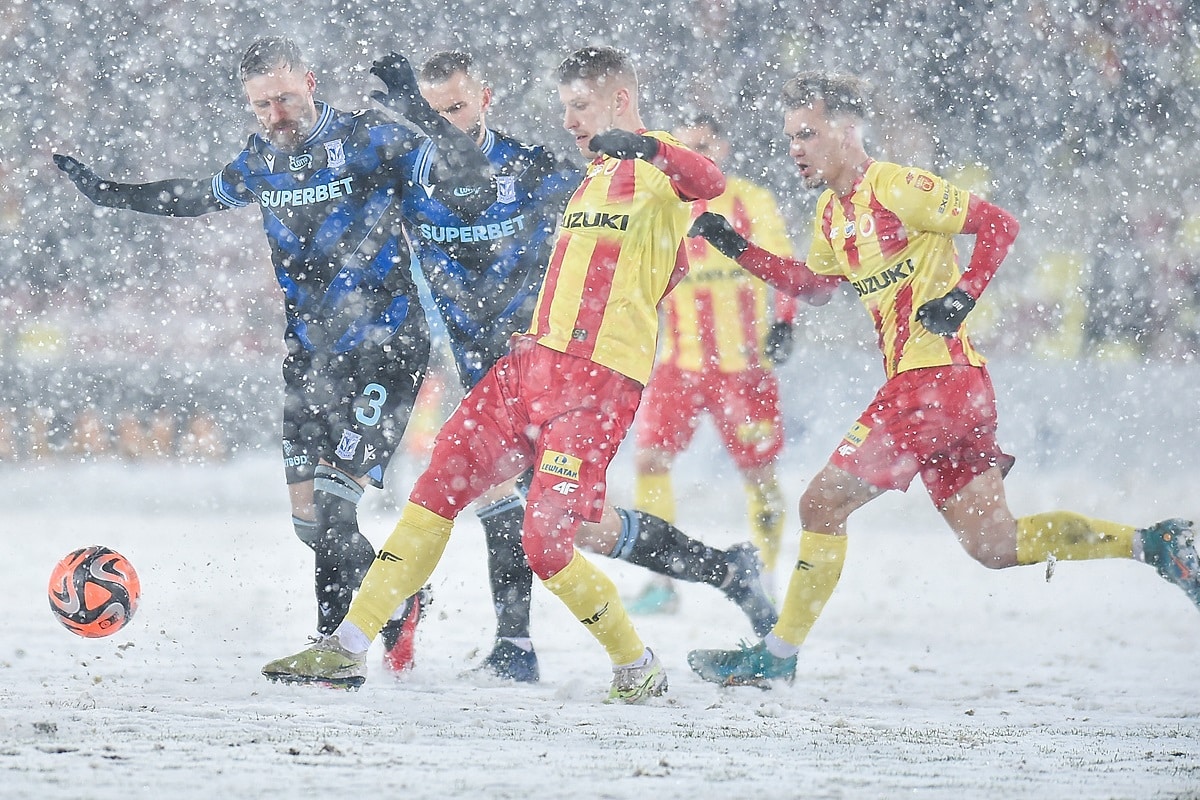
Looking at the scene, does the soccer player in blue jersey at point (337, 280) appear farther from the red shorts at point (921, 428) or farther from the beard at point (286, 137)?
the red shorts at point (921, 428)

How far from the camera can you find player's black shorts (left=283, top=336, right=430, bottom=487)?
3861mm

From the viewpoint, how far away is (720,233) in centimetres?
383

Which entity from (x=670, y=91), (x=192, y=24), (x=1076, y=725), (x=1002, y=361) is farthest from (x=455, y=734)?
(x=192, y=24)

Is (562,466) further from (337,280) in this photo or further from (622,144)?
(337,280)

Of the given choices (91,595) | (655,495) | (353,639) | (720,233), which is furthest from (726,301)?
(91,595)

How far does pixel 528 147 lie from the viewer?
4.01m

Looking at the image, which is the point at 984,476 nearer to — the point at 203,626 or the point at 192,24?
the point at 203,626

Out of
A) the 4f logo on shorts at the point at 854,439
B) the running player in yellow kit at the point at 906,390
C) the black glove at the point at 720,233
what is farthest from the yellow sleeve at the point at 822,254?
the 4f logo on shorts at the point at 854,439

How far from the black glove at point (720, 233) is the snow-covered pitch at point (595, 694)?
1.21m

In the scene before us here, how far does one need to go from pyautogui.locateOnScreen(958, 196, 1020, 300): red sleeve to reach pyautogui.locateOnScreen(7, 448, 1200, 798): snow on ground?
3.65 feet

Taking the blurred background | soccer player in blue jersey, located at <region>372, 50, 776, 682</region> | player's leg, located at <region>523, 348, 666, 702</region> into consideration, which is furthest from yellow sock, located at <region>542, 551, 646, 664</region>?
the blurred background

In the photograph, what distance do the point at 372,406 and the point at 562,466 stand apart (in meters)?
0.79

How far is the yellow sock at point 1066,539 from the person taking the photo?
3.78m

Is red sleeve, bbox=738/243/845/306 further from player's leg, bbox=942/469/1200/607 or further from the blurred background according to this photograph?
the blurred background
